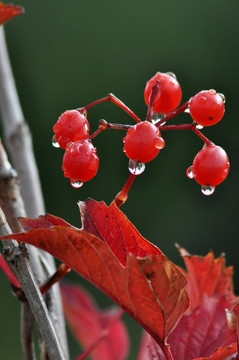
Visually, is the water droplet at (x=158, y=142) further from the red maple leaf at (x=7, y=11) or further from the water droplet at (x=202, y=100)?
the red maple leaf at (x=7, y=11)

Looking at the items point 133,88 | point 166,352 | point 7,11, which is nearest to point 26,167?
point 7,11

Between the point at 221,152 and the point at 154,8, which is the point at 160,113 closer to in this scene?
the point at 221,152

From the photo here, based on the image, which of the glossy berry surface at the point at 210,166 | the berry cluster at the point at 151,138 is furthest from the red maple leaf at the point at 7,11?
the glossy berry surface at the point at 210,166

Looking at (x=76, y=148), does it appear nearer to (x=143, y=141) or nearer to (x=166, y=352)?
(x=143, y=141)

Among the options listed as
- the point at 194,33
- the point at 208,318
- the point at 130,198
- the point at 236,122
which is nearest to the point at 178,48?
the point at 194,33

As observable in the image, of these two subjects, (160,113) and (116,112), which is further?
(116,112)

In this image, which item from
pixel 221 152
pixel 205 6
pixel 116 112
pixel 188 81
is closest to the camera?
pixel 221 152

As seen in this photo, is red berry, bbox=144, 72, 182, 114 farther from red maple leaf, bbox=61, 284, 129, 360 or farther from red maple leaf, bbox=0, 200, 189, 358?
red maple leaf, bbox=61, 284, 129, 360
